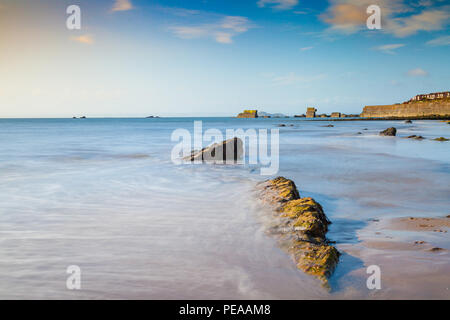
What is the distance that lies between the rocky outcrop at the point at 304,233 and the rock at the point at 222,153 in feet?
20.1

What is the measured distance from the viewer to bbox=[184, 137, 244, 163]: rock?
1172 cm

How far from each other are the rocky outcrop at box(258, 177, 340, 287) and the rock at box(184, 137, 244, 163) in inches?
241

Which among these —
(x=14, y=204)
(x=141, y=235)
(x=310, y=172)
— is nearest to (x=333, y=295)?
Result: (x=141, y=235)

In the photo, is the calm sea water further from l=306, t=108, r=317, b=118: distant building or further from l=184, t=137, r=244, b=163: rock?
l=306, t=108, r=317, b=118: distant building

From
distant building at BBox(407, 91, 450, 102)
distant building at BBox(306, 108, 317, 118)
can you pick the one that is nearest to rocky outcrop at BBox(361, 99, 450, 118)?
distant building at BBox(407, 91, 450, 102)

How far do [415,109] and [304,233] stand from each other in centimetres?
9909

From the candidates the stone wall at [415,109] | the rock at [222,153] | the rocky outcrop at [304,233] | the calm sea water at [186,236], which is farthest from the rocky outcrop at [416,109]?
the rocky outcrop at [304,233]

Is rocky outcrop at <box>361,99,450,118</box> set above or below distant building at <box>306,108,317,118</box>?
below

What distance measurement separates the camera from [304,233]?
3.93 metres

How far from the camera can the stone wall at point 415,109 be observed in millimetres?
76250

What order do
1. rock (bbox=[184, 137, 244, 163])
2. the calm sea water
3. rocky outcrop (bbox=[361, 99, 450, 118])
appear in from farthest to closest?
rocky outcrop (bbox=[361, 99, 450, 118]) < rock (bbox=[184, 137, 244, 163]) < the calm sea water
